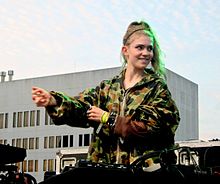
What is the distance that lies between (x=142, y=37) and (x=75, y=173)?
110cm

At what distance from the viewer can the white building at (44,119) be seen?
71.3 m

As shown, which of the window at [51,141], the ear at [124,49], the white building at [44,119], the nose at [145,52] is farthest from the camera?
the window at [51,141]

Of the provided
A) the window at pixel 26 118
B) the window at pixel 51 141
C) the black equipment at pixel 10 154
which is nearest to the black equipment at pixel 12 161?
the black equipment at pixel 10 154

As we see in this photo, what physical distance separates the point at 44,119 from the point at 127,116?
231ft

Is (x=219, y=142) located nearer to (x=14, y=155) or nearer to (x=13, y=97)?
(x=14, y=155)

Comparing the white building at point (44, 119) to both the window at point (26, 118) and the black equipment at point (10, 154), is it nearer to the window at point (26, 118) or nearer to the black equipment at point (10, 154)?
the window at point (26, 118)

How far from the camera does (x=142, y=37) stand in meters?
3.32

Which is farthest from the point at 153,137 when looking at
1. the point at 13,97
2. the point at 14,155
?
the point at 13,97

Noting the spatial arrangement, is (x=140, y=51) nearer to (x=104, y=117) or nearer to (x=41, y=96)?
(x=104, y=117)

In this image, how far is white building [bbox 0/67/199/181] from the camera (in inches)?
2808

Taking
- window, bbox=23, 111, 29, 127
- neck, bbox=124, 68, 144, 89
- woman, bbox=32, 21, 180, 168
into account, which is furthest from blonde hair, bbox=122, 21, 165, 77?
window, bbox=23, 111, 29, 127

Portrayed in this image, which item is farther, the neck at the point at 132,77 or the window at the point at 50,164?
the window at the point at 50,164

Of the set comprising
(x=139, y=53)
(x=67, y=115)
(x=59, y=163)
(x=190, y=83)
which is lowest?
(x=59, y=163)

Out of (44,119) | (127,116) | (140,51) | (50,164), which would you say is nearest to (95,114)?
(127,116)
